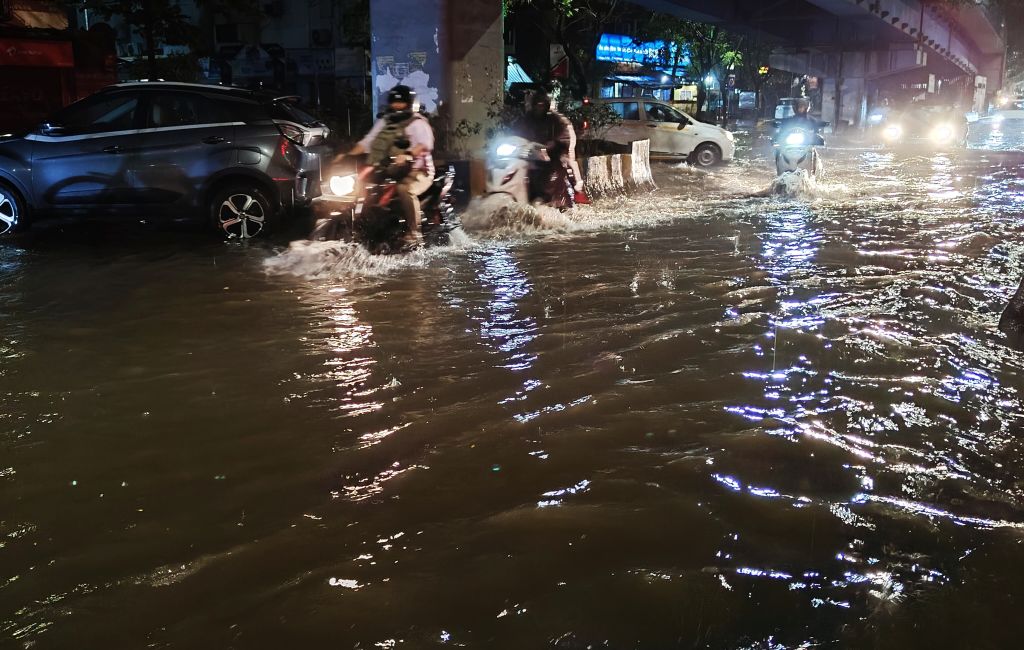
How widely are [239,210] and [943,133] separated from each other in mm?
33908

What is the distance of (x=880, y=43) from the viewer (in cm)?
3712

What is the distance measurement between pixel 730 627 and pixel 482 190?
10306 mm

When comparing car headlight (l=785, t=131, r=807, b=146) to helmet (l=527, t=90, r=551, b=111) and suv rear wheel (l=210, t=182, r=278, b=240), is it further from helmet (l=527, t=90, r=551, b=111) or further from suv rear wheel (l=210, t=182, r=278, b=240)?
suv rear wheel (l=210, t=182, r=278, b=240)

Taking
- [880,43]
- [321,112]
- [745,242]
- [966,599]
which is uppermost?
[880,43]

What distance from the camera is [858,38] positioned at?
35312mm

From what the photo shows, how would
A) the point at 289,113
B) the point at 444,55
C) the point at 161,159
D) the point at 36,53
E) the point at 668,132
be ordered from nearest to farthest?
the point at 161,159 < the point at 289,113 < the point at 444,55 < the point at 36,53 < the point at 668,132

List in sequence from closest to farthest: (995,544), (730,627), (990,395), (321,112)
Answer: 1. (730,627)
2. (995,544)
3. (990,395)
4. (321,112)

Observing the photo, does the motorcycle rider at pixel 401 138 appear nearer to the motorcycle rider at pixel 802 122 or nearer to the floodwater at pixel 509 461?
the floodwater at pixel 509 461

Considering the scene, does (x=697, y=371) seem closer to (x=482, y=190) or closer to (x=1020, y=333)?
(x=1020, y=333)

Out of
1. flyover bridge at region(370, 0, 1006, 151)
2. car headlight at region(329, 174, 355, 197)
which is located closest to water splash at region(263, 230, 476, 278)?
car headlight at region(329, 174, 355, 197)

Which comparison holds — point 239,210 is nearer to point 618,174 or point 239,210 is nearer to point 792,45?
point 618,174

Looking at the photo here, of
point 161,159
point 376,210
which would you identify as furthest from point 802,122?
point 161,159

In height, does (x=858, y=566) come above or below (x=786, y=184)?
below

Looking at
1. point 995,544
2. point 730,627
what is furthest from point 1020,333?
point 730,627
